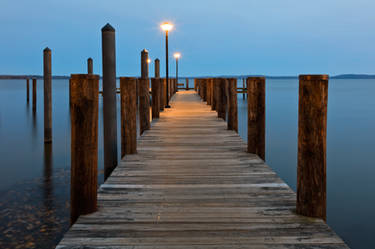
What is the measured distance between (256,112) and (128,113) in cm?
204

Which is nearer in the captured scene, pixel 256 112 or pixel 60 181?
pixel 256 112

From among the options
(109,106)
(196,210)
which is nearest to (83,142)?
(196,210)

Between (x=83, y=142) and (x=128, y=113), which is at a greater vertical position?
(x=128, y=113)

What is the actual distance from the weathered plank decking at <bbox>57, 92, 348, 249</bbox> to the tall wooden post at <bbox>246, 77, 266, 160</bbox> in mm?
219

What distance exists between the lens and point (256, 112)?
6.04 m

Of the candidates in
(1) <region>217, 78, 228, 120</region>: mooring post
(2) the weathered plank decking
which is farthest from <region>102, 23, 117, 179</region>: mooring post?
(1) <region>217, 78, 228, 120</region>: mooring post

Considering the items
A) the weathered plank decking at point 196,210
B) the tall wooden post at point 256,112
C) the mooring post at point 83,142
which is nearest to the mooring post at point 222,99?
the tall wooden post at point 256,112

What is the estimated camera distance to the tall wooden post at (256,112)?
5.99m

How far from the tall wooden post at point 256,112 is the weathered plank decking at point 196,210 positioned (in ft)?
0.72

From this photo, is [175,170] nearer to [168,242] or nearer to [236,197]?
[236,197]

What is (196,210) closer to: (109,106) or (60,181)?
(109,106)

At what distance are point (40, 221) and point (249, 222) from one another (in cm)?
431

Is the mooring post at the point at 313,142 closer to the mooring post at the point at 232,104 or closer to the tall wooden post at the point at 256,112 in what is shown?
the tall wooden post at the point at 256,112

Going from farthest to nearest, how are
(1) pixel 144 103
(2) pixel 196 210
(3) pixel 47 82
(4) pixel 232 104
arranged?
(3) pixel 47 82 → (1) pixel 144 103 → (4) pixel 232 104 → (2) pixel 196 210
